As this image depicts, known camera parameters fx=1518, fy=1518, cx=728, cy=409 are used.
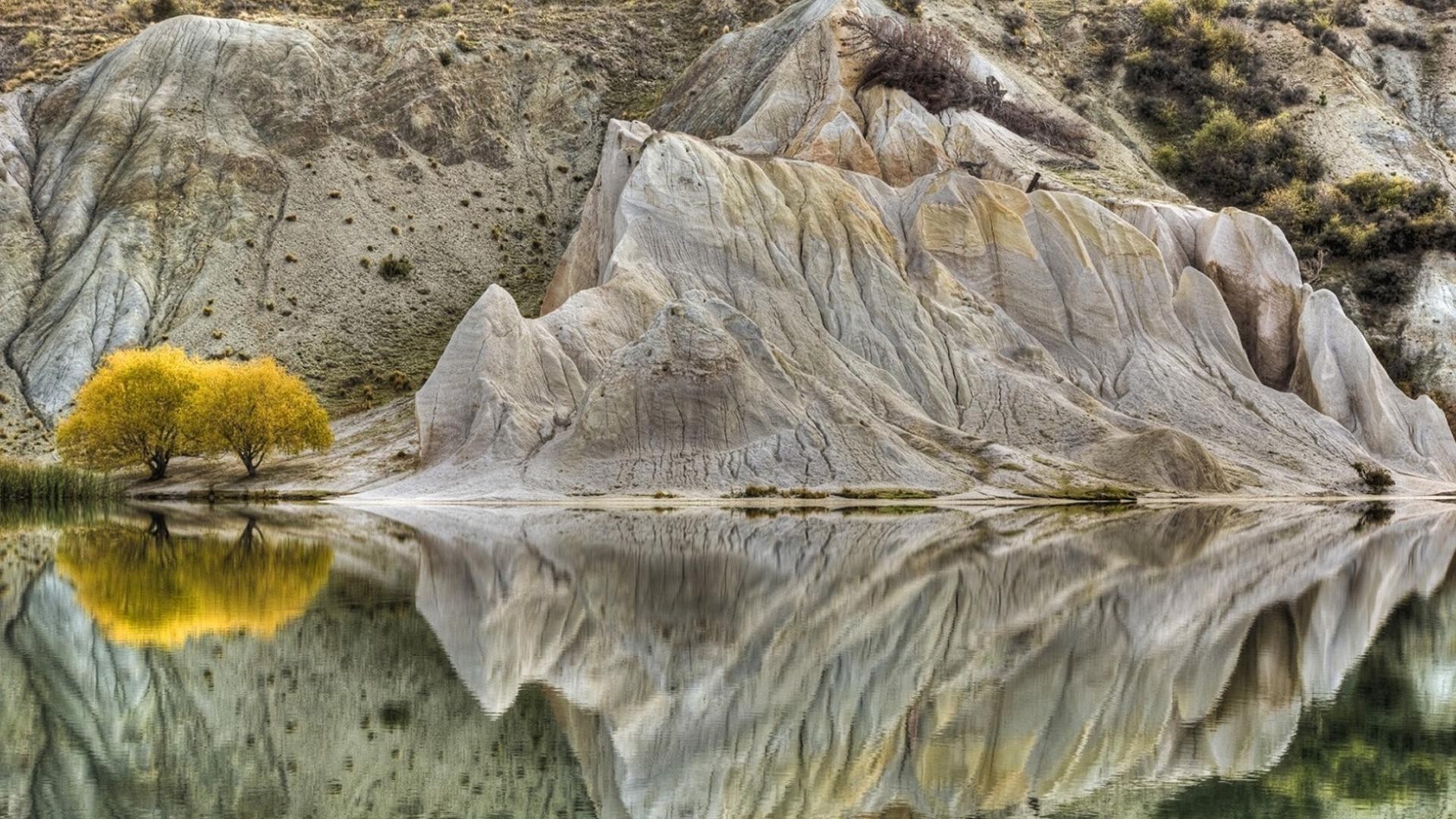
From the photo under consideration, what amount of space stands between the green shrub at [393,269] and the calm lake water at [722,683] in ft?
149

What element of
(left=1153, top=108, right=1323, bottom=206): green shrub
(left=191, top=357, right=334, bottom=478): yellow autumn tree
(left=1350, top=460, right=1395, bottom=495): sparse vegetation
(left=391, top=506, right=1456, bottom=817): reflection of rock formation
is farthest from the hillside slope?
(left=1350, top=460, right=1395, bottom=495): sparse vegetation

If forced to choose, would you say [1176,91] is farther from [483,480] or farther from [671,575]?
[671,575]

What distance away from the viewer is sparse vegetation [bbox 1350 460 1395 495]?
65.0 metres

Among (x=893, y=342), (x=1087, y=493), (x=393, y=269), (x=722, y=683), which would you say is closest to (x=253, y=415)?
(x=393, y=269)

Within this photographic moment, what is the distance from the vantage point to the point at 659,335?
58375 millimetres

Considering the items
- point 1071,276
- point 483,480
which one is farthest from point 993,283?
point 483,480

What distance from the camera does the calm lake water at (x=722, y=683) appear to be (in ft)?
48.1

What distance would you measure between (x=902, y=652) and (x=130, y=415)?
47.3 m

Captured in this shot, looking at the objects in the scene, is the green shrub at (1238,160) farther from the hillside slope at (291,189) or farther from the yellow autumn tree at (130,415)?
the yellow autumn tree at (130,415)

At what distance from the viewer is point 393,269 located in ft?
263

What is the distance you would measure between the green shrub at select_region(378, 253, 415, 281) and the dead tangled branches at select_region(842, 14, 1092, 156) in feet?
88.4

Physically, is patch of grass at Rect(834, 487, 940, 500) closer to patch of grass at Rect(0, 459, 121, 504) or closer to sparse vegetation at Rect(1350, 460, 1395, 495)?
sparse vegetation at Rect(1350, 460, 1395, 495)

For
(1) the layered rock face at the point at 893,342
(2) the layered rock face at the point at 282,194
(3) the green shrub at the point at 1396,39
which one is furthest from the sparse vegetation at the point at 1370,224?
(2) the layered rock face at the point at 282,194

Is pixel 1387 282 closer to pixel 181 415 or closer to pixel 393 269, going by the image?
pixel 393 269
